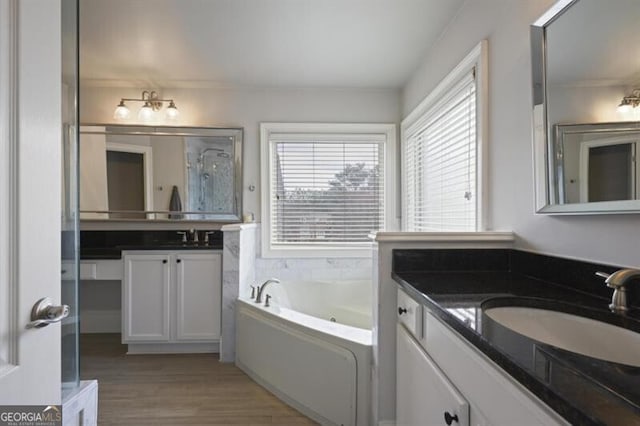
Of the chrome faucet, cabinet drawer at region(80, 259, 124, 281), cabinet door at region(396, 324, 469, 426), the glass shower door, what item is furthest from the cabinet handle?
cabinet drawer at region(80, 259, 124, 281)

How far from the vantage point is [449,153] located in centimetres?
216

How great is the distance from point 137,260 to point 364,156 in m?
2.20

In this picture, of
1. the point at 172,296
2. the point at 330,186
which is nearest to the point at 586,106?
the point at 330,186

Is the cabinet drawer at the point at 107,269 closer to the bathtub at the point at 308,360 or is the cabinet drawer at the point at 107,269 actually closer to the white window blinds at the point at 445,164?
the bathtub at the point at 308,360

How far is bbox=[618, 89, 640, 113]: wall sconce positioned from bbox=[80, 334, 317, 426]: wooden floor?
75.5 inches

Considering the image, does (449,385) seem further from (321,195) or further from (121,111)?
(121,111)

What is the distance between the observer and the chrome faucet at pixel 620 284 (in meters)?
0.80

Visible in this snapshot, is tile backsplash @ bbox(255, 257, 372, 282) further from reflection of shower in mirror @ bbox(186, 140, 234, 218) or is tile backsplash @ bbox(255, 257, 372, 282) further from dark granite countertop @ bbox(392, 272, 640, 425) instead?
dark granite countertop @ bbox(392, 272, 640, 425)

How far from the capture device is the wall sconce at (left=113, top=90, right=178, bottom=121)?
2.94 meters

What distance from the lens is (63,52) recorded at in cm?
90

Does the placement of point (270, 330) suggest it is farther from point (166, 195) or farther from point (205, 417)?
point (166, 195)

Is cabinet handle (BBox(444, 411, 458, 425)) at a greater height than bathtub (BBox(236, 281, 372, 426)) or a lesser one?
greater

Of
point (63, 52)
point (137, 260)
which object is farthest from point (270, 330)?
point (63, 52)

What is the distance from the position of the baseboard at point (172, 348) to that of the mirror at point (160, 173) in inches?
43.3
